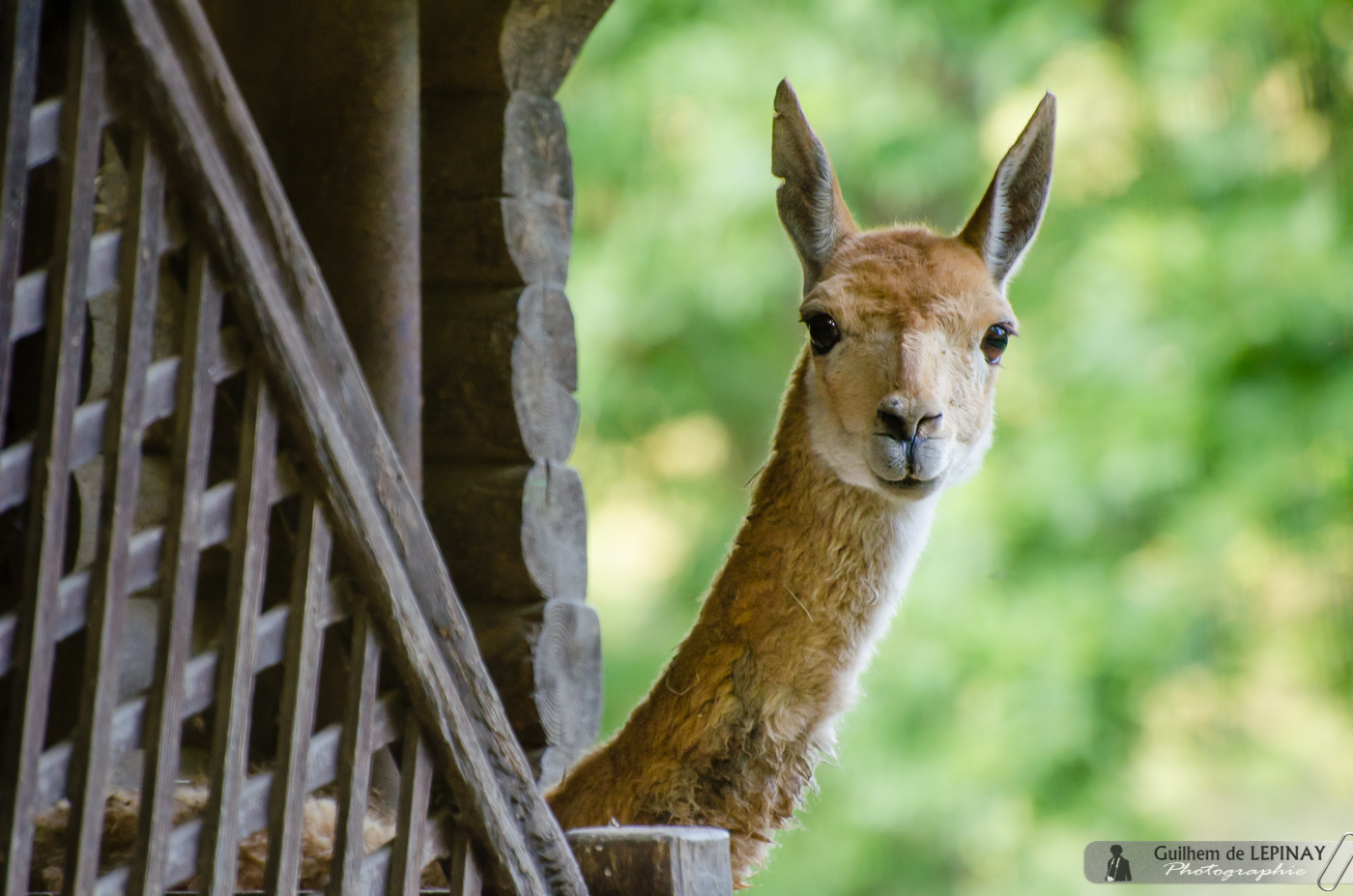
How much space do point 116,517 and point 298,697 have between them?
25cm

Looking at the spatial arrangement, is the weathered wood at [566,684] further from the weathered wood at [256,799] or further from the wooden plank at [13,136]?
the wooden plank at [13,136]

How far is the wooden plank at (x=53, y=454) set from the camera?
1101 mm

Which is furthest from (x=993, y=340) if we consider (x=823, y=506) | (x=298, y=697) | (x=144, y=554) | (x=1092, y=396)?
(x=1092, y=396)

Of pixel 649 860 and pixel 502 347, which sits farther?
pixel 502 347

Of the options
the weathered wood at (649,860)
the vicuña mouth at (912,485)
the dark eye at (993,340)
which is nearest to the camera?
the weathered wood at (649,860)

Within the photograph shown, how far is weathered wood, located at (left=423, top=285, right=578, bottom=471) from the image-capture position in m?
2.79

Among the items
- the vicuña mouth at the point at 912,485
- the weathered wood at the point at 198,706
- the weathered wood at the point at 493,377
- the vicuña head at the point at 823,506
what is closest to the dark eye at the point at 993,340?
the vicuña head at the point at 823,506

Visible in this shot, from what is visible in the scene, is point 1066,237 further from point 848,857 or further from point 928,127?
point 848,857

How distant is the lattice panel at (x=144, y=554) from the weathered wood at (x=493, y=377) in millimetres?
1409

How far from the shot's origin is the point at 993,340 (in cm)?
230

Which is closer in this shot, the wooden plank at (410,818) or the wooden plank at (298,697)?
the wooden plank at (298,697)

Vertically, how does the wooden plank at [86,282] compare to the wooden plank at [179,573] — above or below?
above

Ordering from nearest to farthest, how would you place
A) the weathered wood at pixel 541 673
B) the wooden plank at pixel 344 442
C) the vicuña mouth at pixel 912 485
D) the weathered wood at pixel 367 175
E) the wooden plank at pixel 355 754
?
the wooden plank at pixel 344 442, the wooden plank at pixel 355 754, the vicuña mouth at pixel 912 485, the weathered wood at pixel 367 175, the weathered wood at pixel 541 673

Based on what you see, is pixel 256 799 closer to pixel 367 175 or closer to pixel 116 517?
pixel 116 517
